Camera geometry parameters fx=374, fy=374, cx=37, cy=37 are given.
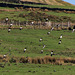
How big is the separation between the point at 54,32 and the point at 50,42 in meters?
8.89

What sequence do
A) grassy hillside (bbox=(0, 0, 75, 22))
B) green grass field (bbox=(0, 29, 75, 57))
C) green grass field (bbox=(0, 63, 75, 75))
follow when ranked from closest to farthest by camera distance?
green grass field (bbox=(0, 63, 75, 75)) < green grass field (bbox=(0, 29, 75, 57)) < grassy hillside (bbox=(0, 0, 75, 22))

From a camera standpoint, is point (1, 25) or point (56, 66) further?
point (1, 25)

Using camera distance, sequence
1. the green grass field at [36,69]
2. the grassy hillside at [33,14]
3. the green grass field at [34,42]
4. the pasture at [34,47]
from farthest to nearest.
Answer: the grassy hillside at [33,14] < the green grass field at [34,42] < the pasture at [34,47] < the green grass field at [36,69]

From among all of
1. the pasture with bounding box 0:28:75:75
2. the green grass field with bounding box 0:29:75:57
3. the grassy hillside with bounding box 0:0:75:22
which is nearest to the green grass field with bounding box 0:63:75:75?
the pasture with bounding box 0:28:75:75

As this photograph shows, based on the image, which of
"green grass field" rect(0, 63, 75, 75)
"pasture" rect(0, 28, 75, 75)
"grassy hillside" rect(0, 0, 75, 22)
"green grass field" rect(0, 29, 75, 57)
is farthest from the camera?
"grassy hillside" rect(0, 0, 75, 22)

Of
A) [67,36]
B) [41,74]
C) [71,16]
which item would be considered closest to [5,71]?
[41,74]

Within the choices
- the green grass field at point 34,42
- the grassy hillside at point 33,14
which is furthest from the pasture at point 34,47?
the grassy hillside at point 33,14

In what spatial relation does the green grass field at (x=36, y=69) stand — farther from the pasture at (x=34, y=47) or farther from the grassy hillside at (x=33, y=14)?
the grassy hillside at (x=33, y=14)

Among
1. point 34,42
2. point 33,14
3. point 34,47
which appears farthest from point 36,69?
point 33,14

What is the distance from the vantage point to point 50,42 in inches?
1783

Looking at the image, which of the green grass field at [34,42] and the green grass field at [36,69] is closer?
the green grass field at [36,69]

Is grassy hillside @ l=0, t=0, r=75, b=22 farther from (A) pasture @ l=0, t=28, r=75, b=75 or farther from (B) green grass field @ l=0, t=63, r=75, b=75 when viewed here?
(B) green grass field @ l=0, t=63, r=75, b=75

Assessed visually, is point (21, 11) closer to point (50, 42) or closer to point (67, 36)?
point (67, 36)

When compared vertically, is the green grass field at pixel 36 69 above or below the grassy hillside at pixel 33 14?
below
